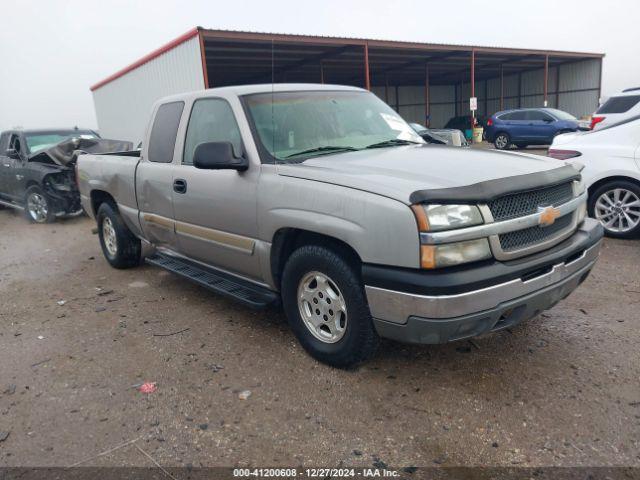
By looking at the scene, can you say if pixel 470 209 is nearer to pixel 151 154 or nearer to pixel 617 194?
pixel 151 154

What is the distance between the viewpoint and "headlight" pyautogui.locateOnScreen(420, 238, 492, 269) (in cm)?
256

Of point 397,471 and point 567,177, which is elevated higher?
point 567,177

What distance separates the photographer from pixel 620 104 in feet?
42.9

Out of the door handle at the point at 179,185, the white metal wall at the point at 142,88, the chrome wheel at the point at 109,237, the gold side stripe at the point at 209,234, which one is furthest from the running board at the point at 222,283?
the white metal wall at the point at 142,88

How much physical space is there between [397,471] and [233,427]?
0.92 m

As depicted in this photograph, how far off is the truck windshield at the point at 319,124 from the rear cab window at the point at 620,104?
11.3m

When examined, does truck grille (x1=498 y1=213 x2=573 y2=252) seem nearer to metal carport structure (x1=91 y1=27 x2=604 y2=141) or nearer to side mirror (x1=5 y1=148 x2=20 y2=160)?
metal carport structure (x1=91 y1=27 x2=604 y2=141)

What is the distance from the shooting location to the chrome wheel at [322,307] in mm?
3117

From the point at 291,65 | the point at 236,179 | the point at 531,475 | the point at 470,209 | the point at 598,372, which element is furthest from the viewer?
the point at 291,65

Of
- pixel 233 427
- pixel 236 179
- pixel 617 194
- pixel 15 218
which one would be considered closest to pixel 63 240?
pixel 15 218

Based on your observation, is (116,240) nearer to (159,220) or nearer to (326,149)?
(159,220)

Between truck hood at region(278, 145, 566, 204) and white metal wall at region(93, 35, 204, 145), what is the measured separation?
35.7ft

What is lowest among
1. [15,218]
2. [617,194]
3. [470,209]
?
[15,218]

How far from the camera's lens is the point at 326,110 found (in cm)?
397
